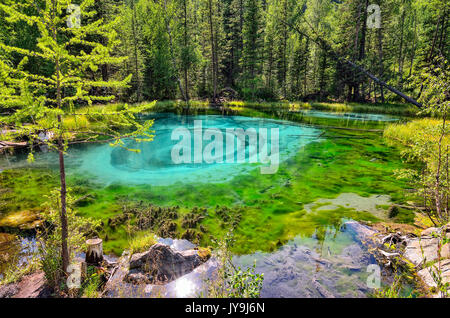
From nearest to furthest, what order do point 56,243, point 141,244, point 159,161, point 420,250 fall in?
point 56,243 < point 420,250 < point 141,244 < point 159,161

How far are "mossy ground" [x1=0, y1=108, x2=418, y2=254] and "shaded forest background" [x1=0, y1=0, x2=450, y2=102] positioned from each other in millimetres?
22689

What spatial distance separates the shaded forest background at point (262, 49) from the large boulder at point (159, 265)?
2990 cm

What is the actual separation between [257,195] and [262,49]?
1509 inches

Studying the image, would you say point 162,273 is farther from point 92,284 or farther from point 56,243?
point 56,243

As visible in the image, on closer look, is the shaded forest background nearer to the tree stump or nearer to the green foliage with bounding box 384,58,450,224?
the green foliage with bounding box 384,58,450,224

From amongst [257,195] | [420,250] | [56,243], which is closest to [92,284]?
[56,243]

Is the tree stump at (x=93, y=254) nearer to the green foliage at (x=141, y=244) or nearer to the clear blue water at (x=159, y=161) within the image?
the green foliage at (x=141, y=244)

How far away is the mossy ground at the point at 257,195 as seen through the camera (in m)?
6.81

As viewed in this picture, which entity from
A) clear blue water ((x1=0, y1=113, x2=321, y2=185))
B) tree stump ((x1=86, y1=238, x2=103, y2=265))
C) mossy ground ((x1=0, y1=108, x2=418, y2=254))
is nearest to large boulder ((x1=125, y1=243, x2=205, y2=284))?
tree stump ((x1=86, y1=238, x2=103, y2=265))

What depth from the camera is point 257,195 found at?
914 cm

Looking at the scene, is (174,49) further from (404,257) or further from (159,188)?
(404,257)

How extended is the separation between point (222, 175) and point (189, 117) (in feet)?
54.1

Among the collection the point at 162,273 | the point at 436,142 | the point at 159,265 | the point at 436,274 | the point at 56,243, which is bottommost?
the point at 162,273

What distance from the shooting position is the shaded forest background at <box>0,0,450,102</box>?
3244cm
